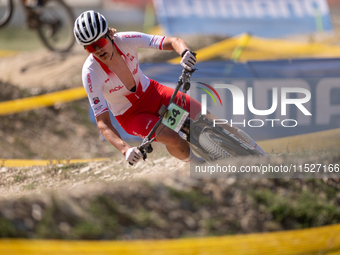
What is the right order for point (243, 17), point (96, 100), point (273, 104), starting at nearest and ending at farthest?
1. point (96, 100)
2. point (273, 104)
3. point (243, 17)

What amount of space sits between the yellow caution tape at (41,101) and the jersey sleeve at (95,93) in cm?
542

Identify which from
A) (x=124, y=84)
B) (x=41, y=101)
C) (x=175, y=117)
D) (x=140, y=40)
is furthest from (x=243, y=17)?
(x=175, y=117)

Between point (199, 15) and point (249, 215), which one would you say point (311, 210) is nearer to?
point (249, 215)

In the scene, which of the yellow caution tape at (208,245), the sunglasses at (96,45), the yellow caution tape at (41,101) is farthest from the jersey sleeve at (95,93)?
the yellow caution tape at (41,101)

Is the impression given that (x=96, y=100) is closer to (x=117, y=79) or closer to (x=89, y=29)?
(x=117, y=79)

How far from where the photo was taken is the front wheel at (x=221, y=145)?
4.07 m

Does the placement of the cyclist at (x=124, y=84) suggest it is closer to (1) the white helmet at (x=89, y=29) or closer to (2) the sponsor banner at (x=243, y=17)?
(1) the white helmet at (x=89, y=29)

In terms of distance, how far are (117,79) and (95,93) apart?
0.34 m

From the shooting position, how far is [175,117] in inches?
156

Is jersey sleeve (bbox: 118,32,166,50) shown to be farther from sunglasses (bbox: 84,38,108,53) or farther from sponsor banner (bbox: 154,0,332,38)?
sponsor banner (bbox: 154,0,332,38)

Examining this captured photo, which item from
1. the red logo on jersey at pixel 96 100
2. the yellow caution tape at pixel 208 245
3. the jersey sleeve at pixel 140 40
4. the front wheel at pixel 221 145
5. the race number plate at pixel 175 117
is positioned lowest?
the yellow caution tape at pixel 208 245

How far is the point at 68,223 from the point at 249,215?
1.65m

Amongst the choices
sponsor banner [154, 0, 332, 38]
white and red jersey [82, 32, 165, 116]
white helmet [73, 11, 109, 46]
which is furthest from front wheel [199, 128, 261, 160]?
sponsor banner [154, 0, 332, 38]

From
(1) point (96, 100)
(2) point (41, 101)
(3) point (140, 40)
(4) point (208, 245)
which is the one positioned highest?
(3) point (140, 40)
